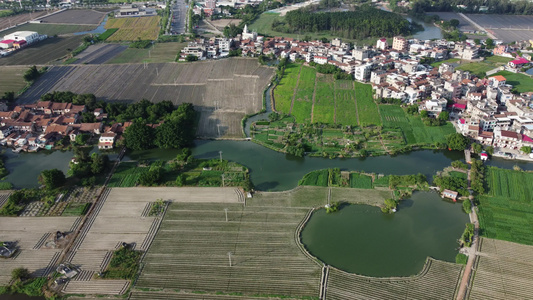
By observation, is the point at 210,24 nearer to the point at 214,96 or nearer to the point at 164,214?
the point at 214,96

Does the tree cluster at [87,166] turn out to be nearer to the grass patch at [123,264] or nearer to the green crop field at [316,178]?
the grass patch at [123,264]

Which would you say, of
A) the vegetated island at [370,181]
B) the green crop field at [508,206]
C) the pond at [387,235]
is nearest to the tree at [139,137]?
the vegetated island at [370,181]

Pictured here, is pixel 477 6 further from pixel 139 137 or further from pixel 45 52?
pixel 45 52

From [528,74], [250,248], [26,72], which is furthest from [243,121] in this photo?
[528,74]

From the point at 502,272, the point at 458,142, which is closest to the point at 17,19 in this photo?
the point at 458,142

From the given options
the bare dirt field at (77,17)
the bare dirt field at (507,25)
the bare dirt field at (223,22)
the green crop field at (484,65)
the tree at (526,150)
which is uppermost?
the bare dirt field at (77,17)

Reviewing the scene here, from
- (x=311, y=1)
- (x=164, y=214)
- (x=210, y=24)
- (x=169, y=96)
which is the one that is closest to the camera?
(x=164, y=214)

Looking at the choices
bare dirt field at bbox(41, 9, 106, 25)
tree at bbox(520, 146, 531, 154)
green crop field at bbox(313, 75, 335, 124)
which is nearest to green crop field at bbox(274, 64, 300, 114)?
green crop field at bbox(313, 75, 335, 124)

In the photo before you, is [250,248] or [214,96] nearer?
[250,248]

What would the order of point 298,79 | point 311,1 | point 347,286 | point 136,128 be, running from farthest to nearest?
1. point 311,1
2. point 298,79
3. point 136,128
4. point 347,286
